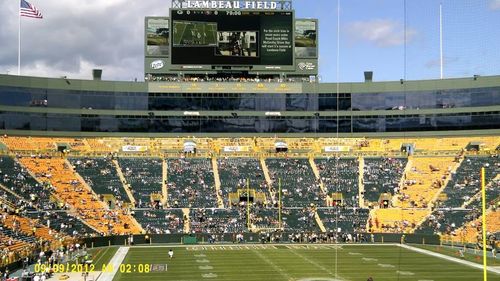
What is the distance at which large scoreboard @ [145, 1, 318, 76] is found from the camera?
76.9 m

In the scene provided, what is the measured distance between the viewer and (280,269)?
4362cm

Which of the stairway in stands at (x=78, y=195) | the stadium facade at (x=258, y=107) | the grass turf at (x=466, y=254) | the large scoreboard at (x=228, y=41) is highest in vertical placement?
the large scoreboard at (x=228, y=41)

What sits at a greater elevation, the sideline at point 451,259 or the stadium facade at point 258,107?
the stadium facade at point 258,107

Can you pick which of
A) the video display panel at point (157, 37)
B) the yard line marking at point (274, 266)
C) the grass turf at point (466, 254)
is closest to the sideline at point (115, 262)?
the yard line marking at point (274, 266)

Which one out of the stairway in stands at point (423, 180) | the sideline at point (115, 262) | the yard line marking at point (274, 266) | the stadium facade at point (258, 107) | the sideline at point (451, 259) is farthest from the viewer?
the stadium facade at point (258, 107)

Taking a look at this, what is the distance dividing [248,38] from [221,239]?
2539 cm

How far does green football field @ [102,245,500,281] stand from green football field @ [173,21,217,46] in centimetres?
2719

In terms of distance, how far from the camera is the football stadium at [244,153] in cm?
6256

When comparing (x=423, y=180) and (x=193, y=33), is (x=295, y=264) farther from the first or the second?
(x=193, y=33)

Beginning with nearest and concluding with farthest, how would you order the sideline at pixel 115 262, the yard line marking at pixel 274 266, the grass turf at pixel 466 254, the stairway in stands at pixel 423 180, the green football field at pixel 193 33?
the sideline at pixel 115 262 → the yard line marking at pixel 274 266 → the grass turf at pixel 466 254 → the stairway in stands at pixel 423 180 → the green football field at pixel 193 33

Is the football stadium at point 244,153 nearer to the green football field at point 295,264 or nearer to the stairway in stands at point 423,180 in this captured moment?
the stairway in stands at point 423,180

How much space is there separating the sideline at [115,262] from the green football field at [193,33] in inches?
1129

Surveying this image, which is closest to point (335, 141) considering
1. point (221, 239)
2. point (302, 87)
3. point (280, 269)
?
point (302, 87)

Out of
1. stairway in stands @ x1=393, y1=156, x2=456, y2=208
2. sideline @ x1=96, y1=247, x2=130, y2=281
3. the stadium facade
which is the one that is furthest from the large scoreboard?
sideline @ x1=96, y1=247, x2=130, y2=281
